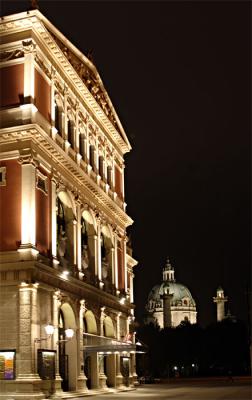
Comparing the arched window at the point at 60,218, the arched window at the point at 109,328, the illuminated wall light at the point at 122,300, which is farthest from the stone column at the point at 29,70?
the illuminated wall light at the point at 122,300

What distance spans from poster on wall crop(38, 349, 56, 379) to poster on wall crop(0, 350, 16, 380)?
4.51 feet

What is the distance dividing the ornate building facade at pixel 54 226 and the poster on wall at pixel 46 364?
0.05m

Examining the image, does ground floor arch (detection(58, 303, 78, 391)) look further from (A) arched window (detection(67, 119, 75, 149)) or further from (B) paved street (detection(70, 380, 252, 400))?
(A) arched window (detection(67, 119, 75, 149))

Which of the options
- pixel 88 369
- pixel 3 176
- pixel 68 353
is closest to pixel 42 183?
pixel 3 176

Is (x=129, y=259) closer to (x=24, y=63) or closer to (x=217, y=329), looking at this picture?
(x=24, y=63)

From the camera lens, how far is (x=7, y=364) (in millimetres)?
32969

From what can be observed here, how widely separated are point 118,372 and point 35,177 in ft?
64.7

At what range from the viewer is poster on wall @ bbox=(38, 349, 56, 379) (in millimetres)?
33469

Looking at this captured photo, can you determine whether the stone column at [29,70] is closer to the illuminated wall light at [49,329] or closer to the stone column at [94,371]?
the illuminated wall light at [49,329]

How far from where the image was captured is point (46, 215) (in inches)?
1480

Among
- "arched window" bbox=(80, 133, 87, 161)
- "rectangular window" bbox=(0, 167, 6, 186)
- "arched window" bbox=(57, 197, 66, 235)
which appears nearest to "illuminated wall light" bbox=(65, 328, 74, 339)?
"arched window" bbox=(57, 197, 66, 235)

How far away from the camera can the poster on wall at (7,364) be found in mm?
32656

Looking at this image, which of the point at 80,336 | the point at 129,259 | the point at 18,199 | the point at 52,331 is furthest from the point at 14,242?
the point at 129,259

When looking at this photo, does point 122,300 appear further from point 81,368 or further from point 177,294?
point 177,294
